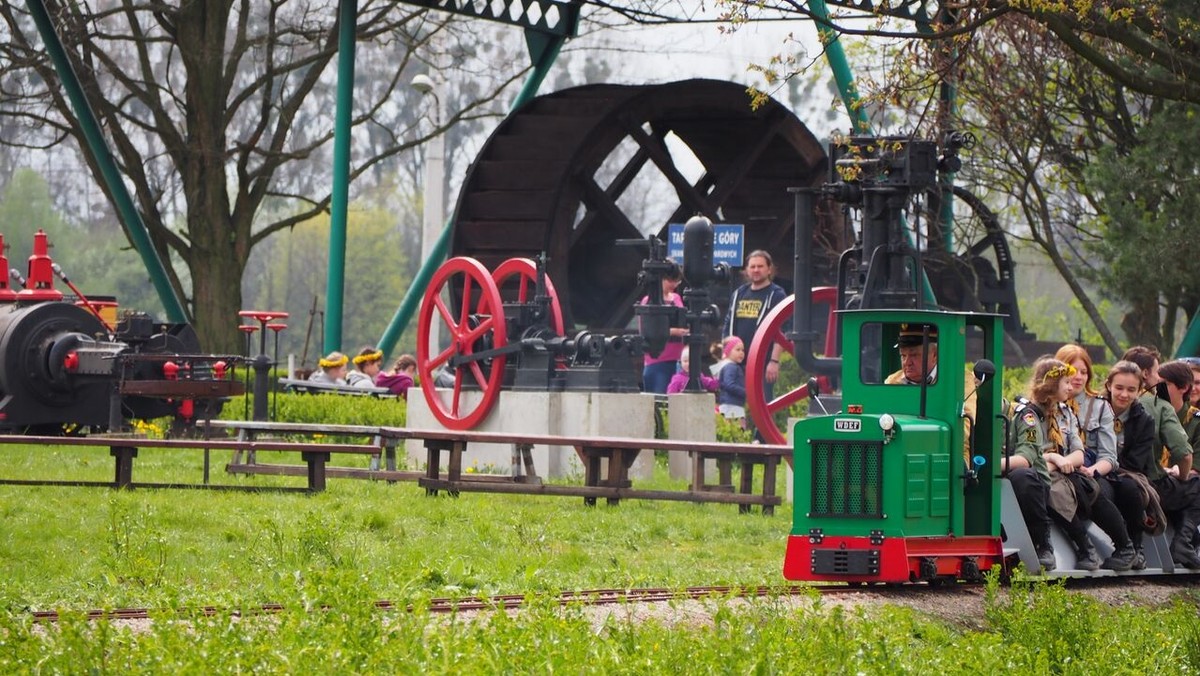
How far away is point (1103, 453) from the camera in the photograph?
40.4 feet

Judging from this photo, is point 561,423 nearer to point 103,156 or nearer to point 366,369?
point 366,369

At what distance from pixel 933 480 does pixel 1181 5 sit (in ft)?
28.0

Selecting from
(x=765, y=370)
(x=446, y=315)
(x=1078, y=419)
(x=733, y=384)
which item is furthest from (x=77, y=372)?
(x=1078, y=419)

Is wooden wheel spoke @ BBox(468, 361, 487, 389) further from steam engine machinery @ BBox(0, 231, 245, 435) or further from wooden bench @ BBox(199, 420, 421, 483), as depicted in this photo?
steam engine machinery @ BBox(0, 231, 245, 435)

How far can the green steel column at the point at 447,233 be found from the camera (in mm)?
31328

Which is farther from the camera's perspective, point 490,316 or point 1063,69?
point 1063,69

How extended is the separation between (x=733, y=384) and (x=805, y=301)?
3407mm

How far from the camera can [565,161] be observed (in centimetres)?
3166

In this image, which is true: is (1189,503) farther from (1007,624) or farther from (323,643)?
(323,643)

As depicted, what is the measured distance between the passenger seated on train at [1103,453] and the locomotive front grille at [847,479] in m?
1.98

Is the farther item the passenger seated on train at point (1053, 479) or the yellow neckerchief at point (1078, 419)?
the yellow neckerchief at point (1078, 419)

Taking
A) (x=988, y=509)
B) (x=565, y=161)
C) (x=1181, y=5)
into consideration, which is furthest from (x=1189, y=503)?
(x=565, y=161)

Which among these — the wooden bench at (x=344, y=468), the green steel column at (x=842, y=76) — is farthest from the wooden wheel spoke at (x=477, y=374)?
the green steel column at (x=842, y=76)

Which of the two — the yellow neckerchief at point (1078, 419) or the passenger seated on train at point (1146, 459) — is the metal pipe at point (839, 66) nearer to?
the yellow neckerchief at point (1078, 419)
